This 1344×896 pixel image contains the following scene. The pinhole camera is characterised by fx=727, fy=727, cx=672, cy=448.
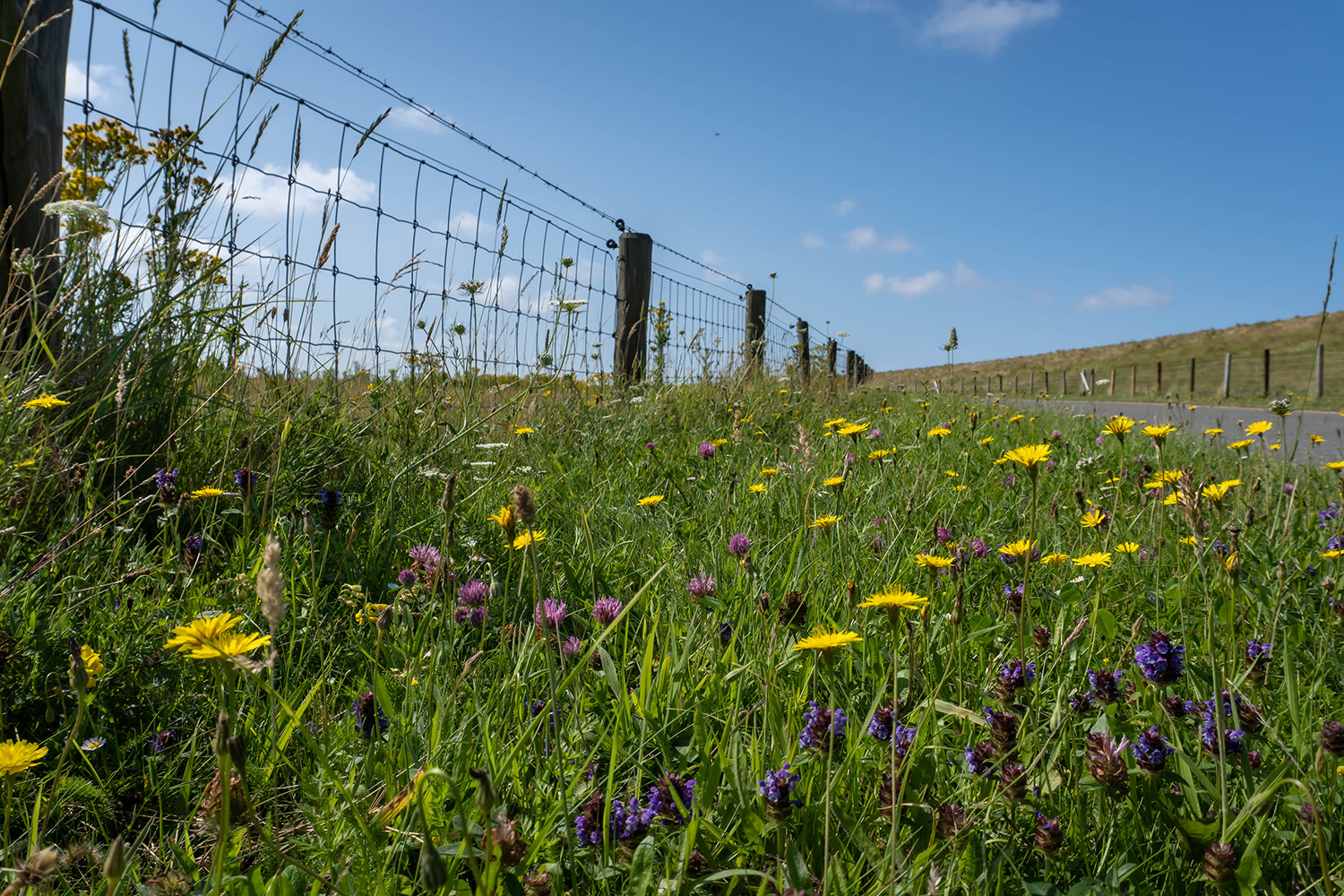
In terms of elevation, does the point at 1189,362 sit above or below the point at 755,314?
above

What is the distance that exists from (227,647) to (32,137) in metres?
2.67

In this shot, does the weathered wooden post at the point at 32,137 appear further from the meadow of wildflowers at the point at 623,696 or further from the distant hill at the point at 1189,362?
the distant hill at the point at 1189,362

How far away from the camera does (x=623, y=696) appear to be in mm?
1181

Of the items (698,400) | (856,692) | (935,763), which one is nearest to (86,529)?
(856,692)

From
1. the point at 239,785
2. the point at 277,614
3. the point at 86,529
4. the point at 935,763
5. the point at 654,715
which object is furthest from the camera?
the point at 86,529

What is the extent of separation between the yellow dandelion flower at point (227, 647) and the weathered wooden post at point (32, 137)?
2242mm

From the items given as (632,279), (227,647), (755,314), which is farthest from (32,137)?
(755,314)

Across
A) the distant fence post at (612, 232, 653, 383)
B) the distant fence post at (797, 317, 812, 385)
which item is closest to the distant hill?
the distant fence post at (797, 317, 812, 385)

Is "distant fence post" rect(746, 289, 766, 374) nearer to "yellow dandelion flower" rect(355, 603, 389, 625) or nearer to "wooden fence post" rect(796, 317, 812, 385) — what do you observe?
"wooden fence post" rect(796, 317, 812, 385)

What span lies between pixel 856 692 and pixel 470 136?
4417mm

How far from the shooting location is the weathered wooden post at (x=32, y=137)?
236cm

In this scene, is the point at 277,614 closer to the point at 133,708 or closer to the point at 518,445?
the point at 133,708

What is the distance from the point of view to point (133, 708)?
1.29 meters

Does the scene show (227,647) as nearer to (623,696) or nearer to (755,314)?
(623,696)
